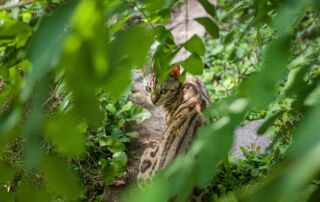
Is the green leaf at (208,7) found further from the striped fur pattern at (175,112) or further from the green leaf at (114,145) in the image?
the green leaf at (114,145)

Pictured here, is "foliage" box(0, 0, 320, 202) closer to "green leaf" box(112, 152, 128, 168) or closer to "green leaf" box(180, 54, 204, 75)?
"green leaf" box(180, 54, 204, 75)

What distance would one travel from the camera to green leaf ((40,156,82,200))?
90 cm

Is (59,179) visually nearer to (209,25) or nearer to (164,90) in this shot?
(209,25)

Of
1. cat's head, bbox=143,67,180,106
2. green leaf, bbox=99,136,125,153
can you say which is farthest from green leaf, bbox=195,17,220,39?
green leaf, bbox=99,136,125,153

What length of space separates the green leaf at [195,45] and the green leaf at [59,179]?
579 millimetres

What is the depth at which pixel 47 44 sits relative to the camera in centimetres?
76

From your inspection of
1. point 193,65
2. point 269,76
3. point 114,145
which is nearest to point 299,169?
point 269,76

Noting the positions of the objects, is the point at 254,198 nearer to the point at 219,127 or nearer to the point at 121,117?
the point at 219,127

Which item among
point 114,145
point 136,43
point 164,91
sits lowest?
point 114,145

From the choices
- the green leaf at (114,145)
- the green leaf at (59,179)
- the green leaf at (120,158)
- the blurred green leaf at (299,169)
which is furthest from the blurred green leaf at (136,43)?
the green leaf at (114,145)

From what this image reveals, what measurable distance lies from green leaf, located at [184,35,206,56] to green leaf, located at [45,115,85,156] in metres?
0.60

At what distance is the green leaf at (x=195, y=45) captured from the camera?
4.64ft

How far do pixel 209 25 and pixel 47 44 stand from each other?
0.66m

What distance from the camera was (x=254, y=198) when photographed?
2.17ft
